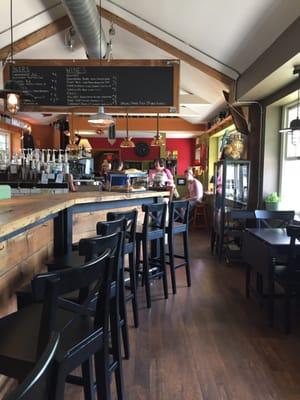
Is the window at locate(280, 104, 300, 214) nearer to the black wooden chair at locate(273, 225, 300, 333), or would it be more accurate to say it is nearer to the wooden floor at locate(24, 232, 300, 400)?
the wooden floor at locate(24, 232, 300, 400)

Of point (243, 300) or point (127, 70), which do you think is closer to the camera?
point (243, 300)

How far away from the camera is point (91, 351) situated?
127 centimetres

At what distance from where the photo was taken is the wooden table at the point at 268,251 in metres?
2.87

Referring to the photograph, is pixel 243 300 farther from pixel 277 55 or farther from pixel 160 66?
pixel 160 66

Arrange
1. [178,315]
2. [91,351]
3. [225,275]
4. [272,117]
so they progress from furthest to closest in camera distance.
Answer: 1. [272,117]
2. [225,275]
3. [178,315]
4. [91,351]

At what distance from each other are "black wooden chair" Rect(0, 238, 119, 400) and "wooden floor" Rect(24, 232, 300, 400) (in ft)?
2.66

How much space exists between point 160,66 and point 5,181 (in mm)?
2645

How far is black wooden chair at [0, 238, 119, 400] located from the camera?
1039 millimetres

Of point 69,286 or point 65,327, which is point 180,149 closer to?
point 65,327

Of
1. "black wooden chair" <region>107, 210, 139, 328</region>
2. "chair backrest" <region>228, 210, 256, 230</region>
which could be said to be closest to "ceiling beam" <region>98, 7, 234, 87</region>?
"chair backrest" <region>228, 210, 256, 230</region>

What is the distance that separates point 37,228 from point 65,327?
47.7 inches

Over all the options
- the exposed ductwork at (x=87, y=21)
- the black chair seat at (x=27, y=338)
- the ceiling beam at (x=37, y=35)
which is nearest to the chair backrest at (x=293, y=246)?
the black chair seat at (x=27, y=338)

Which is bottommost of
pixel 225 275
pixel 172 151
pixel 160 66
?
pixel 225 275

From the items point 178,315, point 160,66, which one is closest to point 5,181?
point 160,66
